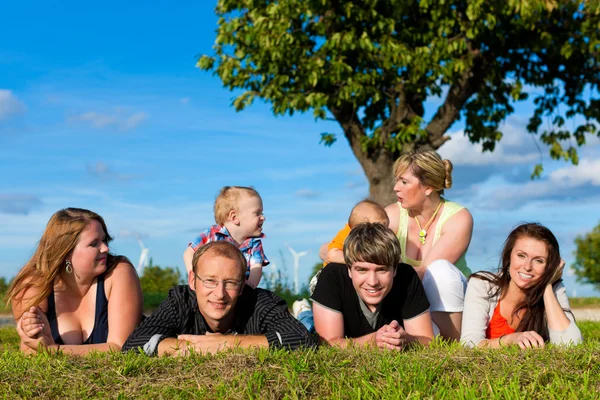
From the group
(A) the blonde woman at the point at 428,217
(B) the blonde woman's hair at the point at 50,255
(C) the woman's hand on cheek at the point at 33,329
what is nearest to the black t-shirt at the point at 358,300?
(A) the blonde woman at the point at 428,217

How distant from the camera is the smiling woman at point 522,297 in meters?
5.36

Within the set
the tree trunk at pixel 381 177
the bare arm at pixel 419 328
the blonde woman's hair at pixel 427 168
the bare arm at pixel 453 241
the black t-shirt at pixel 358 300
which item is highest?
the tree trunk at pixel 381 177

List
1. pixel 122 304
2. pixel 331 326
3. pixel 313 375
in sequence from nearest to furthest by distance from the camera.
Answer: pixel 313 375, pixel 331 326, pixel 122 304

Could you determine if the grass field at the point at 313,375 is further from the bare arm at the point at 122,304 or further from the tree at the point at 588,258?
the tree at the point at 588,258

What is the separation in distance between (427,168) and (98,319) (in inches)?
129

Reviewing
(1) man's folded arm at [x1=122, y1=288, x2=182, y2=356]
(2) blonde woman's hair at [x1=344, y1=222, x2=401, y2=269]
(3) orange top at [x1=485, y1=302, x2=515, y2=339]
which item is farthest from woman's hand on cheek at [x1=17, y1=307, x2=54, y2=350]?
(3) orange top at [x1=485, y1=302, x2=515, y2=339]

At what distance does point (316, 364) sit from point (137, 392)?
1128 millimetres

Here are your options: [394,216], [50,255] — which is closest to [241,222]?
[394,216]

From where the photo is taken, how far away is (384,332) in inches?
188

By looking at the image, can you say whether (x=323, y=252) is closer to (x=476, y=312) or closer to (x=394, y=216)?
(x=394, y=216)

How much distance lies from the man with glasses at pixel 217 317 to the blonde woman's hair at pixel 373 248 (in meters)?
0.67

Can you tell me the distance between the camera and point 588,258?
33781 millimetres

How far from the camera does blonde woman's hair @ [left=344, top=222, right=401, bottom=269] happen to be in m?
4.87

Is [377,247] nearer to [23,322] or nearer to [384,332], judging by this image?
[384,332]
